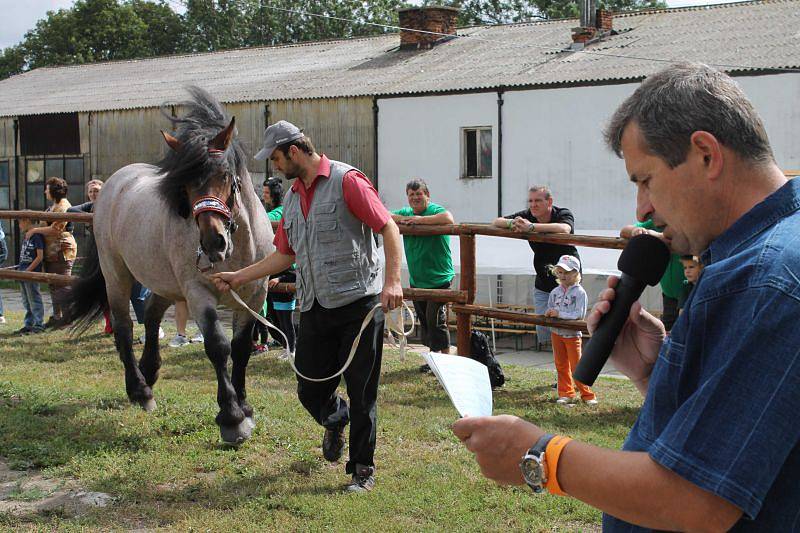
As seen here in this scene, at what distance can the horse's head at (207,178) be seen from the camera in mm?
5371

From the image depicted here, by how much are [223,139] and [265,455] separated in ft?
6.73

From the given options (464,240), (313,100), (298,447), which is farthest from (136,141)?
(298,447)

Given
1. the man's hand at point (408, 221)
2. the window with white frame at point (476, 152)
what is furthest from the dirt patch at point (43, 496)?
the window with white frame at point (476, 152)

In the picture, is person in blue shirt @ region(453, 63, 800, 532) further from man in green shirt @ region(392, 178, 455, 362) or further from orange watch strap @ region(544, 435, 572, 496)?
man in green shirt @ region(392, 178, 455, 362)

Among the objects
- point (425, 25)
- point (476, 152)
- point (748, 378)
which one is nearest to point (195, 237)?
point (748, 378)

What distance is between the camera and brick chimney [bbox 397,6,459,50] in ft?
83.1

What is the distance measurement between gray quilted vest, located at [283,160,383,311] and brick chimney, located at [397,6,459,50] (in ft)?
69.8

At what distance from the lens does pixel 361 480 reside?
189 inches

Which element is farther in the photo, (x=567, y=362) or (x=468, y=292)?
(x=468, y=292)

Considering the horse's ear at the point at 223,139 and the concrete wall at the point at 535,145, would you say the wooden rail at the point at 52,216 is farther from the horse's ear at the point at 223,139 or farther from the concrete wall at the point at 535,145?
the concrete wall at the point at 535,145

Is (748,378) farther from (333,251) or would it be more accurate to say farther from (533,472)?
(333,251)

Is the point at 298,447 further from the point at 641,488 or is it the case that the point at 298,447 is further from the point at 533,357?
the point at 533,357

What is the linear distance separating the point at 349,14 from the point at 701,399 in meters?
52.1

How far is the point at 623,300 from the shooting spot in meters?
1.82
